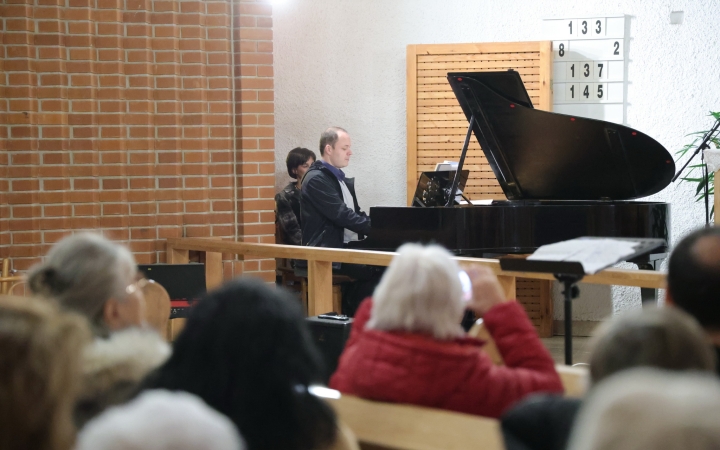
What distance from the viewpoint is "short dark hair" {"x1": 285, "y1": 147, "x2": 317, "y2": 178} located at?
6738mm

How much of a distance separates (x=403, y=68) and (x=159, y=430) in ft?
20.7

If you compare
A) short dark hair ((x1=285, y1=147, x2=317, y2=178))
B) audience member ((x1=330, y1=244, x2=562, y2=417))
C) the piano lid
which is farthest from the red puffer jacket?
short dark hair ((x1=285, y1=147, x2=317, y2=178))

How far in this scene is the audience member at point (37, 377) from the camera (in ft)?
3.83

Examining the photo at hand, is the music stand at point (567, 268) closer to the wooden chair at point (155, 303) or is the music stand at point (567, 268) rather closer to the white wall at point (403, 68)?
the wooden chair at point (155, 303)

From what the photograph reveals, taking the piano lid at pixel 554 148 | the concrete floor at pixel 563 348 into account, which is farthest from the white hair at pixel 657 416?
the concrete floor at pixel 563 348

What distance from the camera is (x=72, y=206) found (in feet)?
16.6

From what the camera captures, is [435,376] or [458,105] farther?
[458,105]

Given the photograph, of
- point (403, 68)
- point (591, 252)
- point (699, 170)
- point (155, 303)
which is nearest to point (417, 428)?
point (591, 252)

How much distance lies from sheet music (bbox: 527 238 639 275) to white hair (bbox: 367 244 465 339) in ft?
1.75

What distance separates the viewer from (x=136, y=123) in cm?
516

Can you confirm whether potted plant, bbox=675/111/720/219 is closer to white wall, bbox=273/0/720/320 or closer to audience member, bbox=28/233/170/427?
white wall, bbox=273/0/720/320

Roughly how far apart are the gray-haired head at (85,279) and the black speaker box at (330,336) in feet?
5.78

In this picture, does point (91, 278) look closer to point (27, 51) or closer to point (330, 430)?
point (330, 430)

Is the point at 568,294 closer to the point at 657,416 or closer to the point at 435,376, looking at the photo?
the point at 435,376
